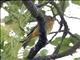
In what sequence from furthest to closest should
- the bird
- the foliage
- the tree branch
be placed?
1. the bird
2. the foliage
3. the tree branch

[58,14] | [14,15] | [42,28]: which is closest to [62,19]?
[58,14]

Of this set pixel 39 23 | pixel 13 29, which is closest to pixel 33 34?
pixel 13 29

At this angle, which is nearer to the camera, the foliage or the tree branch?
the tree branch

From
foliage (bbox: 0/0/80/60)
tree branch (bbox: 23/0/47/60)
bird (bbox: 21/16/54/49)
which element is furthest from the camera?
bird (bbox: 21/16/54/49)

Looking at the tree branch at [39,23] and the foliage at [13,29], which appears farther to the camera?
the foliage at [13,29]

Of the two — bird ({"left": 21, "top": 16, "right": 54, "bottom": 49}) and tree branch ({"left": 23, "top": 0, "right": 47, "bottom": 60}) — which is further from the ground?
bird ({"left": 21, "top": 16, "right": 54, "bottom": 49})

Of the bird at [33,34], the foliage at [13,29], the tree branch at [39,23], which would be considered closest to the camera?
the tree branch at [39,23]

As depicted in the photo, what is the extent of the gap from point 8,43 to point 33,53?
0.13 m

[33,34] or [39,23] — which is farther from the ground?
[33,34]

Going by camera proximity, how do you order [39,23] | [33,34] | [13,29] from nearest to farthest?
[39,23] < [13,29] < [33,34]

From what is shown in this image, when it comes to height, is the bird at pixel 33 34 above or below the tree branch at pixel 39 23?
above

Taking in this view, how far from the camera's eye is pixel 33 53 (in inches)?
49.3

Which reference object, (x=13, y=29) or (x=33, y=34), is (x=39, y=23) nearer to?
(x=13, y=29)

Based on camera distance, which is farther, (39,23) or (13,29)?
(13,29)
